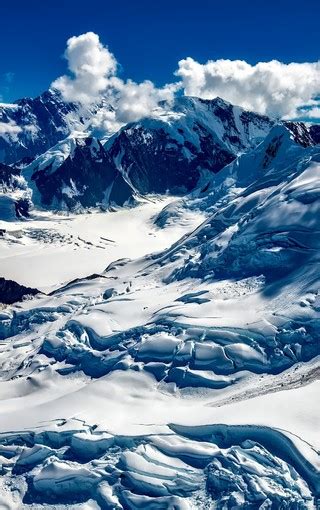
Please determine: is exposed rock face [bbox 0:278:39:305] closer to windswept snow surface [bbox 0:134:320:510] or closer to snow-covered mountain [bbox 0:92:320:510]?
snow-covered mountain [bbox 0:92:320:510]

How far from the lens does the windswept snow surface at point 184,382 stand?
176 feet

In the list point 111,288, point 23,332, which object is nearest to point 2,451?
point 23,332

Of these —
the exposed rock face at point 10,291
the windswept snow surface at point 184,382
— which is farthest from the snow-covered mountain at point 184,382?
the exposed rock face at point 10,291

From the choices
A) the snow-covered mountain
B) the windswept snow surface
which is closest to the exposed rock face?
the snow-covered mountain

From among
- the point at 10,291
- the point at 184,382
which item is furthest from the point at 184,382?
the point at 10,291

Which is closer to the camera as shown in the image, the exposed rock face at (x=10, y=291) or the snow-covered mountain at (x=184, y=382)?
the snow-covered mountain at (x=184, y=382)

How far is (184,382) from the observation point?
73.5 meters

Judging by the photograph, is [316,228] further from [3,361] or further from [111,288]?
[3,361]

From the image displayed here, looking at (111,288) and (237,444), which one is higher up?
(111,288)

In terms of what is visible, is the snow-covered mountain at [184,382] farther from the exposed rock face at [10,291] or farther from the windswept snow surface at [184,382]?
the exposed rock face at [10,291]

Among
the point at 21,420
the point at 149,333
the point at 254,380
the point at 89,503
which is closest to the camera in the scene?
the point at 89,503

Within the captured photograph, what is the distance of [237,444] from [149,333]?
1222 inches

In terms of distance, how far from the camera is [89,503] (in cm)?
5409

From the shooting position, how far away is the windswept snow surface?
53562mm
